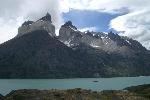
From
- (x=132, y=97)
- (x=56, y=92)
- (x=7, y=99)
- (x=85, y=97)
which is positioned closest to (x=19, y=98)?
(x=7, y=99)

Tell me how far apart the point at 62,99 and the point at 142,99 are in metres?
22.1

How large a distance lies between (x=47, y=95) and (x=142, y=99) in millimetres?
25828

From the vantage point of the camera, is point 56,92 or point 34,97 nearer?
point 34,97

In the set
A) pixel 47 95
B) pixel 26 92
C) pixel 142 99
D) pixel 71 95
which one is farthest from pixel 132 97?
pixel 26 92

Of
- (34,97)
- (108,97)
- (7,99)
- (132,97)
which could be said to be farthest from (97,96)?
(7,99)

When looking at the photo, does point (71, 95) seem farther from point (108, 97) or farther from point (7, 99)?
point (7, 99)

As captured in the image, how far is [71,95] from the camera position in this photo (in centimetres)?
9175

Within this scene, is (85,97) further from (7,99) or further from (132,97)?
(7,99)

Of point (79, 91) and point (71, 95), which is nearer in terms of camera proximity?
point (71, 95)

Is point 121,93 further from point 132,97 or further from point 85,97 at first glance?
point 85,97

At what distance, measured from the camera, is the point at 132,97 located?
93.2m

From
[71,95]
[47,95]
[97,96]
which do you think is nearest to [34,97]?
[47,95]

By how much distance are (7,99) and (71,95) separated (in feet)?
57.0

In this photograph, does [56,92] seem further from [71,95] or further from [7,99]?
[7,99]
